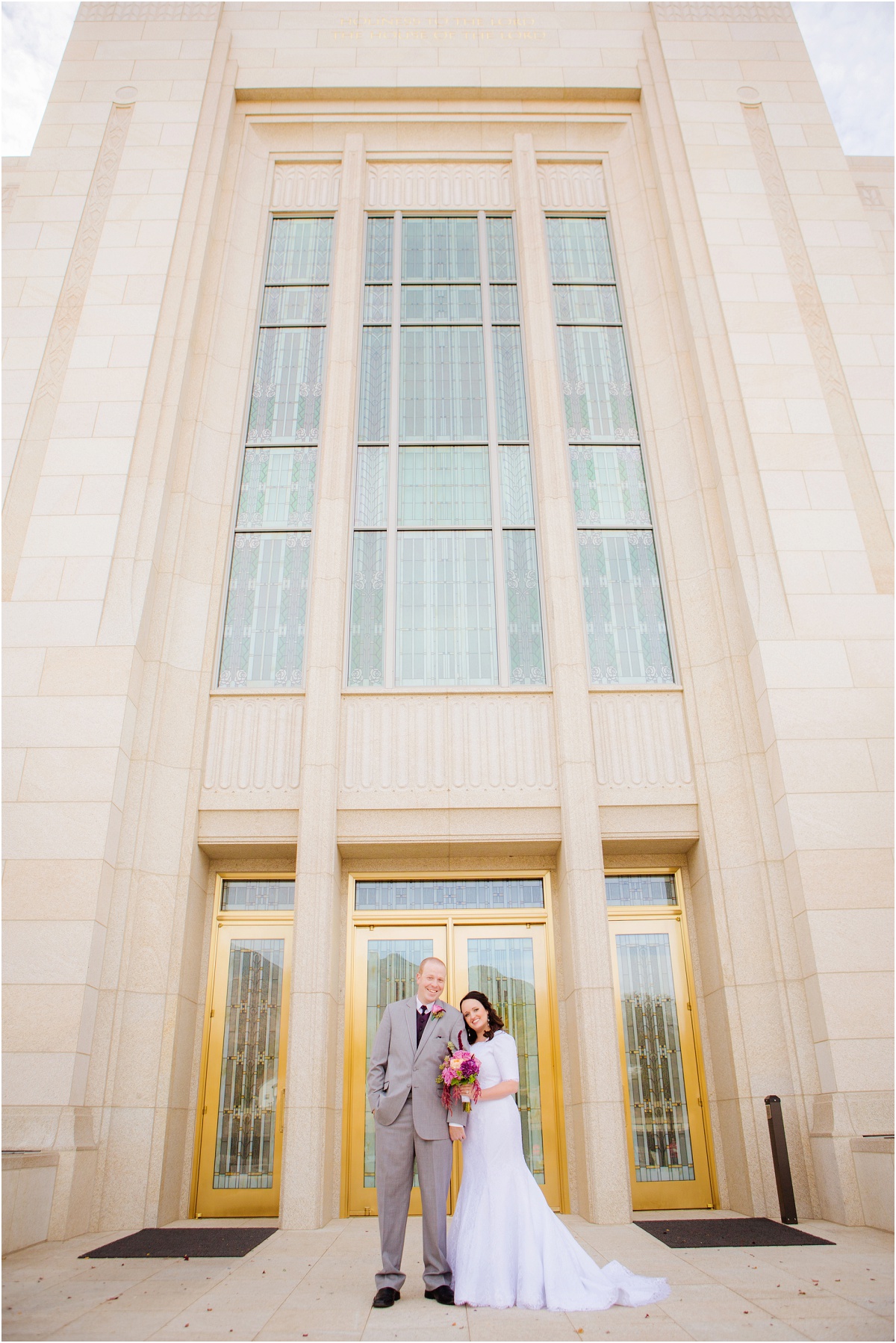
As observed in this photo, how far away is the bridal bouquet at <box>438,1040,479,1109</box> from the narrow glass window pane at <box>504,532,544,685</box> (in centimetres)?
487

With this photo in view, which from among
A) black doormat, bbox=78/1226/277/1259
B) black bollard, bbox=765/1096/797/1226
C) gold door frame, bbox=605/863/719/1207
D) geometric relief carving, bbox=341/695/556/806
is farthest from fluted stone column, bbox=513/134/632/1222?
black doormat, bbox=78/1226/277/1259

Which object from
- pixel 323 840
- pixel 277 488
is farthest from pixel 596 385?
pixel 323 840

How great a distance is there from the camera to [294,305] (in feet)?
37.8

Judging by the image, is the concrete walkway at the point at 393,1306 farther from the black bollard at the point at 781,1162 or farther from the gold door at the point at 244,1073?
the gold door at the point at 244,1073

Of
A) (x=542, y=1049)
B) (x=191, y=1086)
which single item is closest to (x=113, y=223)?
(x=191, y=1086)

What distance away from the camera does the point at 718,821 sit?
848cm

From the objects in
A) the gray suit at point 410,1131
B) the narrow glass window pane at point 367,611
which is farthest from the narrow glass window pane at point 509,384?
the gray suit at point 410,1131

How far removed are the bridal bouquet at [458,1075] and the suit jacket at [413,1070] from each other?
0.16 ft

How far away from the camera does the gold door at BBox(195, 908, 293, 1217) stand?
7793 mm

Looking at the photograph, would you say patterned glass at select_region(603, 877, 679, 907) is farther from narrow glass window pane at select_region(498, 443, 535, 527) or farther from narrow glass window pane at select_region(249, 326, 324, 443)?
narrow glass window pane at select_region(249, 326, 324, 443)

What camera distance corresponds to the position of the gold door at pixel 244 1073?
779 centimetres

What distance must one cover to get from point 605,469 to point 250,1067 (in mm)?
7752

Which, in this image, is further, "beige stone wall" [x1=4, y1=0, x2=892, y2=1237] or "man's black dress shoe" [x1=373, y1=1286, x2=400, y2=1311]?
"beige stone wall" [x1=4, y1=0, x2=892, y2=1237]

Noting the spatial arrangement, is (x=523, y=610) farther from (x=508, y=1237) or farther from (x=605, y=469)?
(x=508, y=1237)
